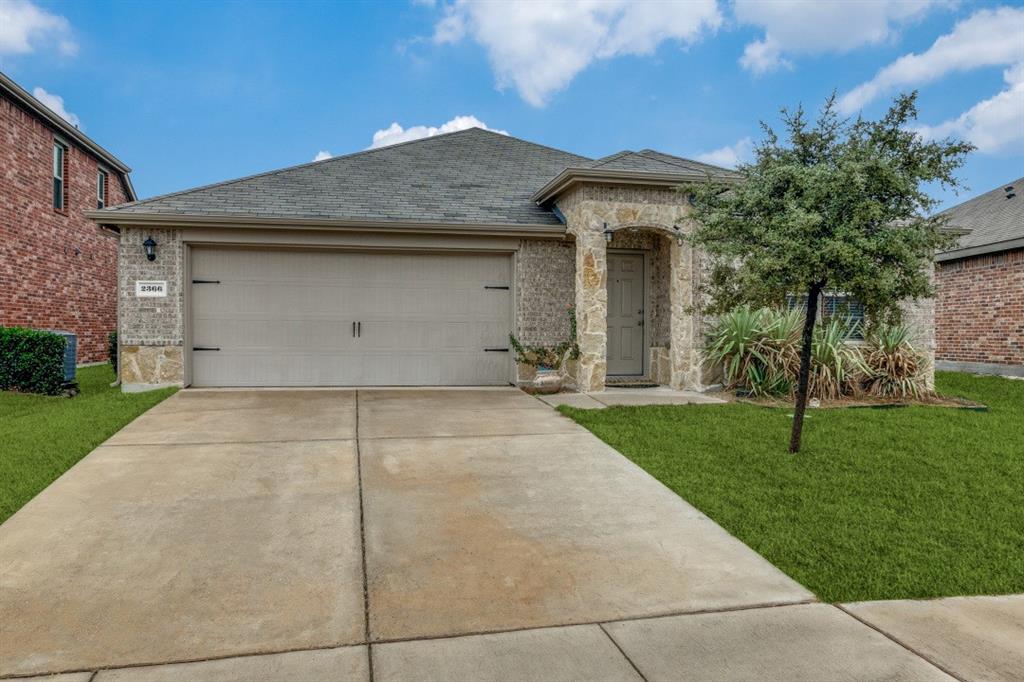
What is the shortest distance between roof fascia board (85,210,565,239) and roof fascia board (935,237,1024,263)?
954cm

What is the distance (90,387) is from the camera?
1031 centimetres

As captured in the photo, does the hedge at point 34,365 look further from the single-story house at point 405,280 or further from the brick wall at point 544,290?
the brick wall at point 544,290

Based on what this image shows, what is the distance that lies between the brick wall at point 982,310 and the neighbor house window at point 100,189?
20044 millimetres

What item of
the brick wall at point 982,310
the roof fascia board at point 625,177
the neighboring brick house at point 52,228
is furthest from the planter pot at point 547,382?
the brick wall at point 982,310

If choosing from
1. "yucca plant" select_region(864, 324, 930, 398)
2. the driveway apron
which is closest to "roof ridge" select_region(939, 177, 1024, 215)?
"yucca plant" select_region(864, 324, 930, 398)

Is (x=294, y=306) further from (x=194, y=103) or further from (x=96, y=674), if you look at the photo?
(x=194, y=103)

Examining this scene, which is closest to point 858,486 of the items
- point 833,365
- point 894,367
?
point 833,365

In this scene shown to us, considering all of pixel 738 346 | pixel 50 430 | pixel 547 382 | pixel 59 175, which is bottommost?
pixel 50 430

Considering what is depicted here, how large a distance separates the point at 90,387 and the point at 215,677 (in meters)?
9.91

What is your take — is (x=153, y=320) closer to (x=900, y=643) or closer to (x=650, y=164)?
(x=650, y=164)

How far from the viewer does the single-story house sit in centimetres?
930

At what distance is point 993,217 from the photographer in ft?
48.2

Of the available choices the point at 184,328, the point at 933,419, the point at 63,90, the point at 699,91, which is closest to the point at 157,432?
the point at 184,328

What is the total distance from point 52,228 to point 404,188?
29.8 ft
